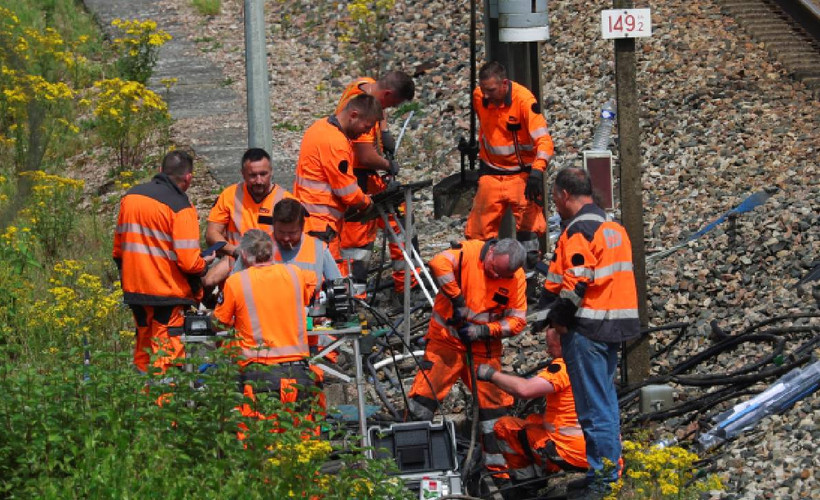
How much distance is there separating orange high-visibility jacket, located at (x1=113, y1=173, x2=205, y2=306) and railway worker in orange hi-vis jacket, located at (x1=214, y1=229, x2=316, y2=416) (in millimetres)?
1298

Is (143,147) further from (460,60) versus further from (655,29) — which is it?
(655,29)

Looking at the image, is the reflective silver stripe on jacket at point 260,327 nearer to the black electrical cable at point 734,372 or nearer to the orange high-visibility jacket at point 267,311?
the orange high-visibility jacket at point 267,311

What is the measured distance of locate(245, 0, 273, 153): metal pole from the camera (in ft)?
36.4

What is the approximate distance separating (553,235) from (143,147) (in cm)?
580

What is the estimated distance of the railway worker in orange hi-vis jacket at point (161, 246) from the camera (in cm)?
955

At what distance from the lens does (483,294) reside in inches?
364

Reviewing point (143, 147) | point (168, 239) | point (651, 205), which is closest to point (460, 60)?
point (143, 147)

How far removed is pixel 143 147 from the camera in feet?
56.1

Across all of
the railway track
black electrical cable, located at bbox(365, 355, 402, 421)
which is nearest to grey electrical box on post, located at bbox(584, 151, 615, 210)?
black electrical cable, located at bbox(365, 355, 402, 421)

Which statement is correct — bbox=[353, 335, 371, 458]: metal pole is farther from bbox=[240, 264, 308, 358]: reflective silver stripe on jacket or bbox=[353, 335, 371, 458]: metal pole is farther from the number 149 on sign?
the number 149 on sign

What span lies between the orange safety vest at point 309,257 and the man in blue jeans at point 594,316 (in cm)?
149

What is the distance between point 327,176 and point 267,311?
2.54 m

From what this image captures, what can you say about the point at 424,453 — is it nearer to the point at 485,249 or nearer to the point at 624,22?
the point at 485,249

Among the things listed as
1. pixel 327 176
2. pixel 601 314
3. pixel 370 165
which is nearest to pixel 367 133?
pixel 370 165
